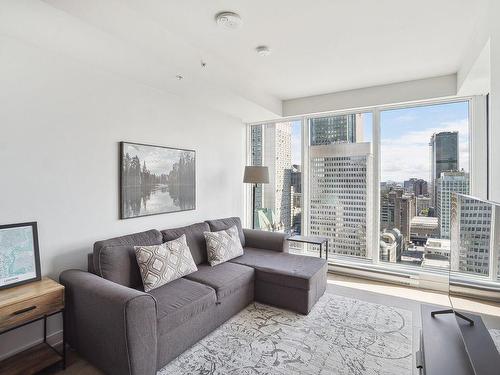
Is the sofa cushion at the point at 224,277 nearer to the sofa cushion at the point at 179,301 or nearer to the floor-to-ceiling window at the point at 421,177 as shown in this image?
the sofa cushion at the point at 179,301

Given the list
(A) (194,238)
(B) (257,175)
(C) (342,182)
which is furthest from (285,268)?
(C) (342,182)

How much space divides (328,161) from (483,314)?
3239 mm

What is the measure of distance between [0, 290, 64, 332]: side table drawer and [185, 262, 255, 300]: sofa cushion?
1.08 metres

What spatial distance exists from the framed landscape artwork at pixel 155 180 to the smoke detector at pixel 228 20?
149cm

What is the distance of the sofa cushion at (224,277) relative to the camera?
8.63 feet

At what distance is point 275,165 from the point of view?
4883 mm

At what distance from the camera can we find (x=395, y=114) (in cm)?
392

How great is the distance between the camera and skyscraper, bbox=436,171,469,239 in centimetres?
345

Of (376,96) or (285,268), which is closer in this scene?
(285,268)

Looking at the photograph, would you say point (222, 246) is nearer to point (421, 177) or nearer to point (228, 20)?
point (228, 20)

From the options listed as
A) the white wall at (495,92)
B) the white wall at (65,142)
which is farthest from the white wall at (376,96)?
the white wall at (65,142)

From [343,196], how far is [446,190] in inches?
51.2

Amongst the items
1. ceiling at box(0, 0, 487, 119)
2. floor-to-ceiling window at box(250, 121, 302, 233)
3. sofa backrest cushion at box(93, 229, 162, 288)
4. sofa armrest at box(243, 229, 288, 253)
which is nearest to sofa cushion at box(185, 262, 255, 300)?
sofa backrest cushion at box(93, 229, 162, 288)

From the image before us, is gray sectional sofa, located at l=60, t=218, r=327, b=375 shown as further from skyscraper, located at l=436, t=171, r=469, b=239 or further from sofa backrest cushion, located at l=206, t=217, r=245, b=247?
skyscraper, located at l=436, t=171, r=469, b=239
